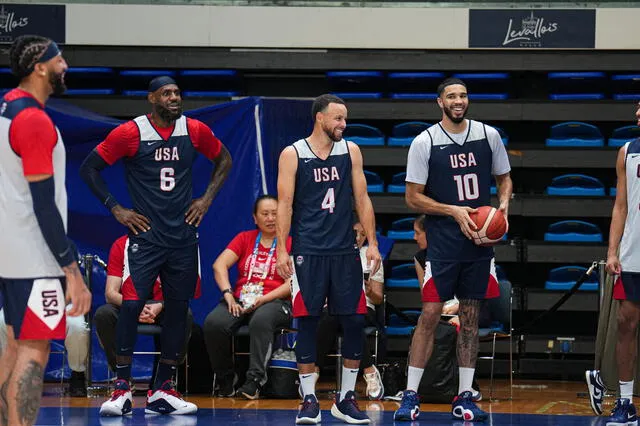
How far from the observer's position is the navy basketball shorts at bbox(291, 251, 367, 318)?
21.2ft

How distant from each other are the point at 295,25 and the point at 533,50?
2154 mm

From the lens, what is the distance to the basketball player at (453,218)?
664 centimetres

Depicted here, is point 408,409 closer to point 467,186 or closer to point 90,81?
point 467,186

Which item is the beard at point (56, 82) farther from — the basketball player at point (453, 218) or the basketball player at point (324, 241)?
the basketball player at point (453, 218)

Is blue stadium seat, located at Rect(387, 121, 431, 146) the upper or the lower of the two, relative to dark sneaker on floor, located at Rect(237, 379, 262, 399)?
upper

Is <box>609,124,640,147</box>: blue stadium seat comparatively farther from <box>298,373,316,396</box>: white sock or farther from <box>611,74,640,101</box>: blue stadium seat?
<box>298,373,316,396</box>: white sock

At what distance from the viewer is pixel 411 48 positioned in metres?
10.2

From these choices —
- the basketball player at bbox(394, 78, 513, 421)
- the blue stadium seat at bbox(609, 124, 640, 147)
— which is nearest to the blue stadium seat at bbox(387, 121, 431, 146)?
the blue stadium seat at bbox(609, 124, 640, 147)

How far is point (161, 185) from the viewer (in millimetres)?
6844

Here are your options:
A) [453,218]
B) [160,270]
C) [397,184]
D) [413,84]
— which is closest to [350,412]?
[453,218]

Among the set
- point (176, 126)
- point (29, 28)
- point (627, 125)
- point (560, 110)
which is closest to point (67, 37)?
point (29, 28)

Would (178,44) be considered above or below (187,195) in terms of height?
above

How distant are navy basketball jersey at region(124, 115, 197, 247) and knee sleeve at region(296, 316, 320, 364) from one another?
92cm

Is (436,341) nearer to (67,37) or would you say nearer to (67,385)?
(67,385)
